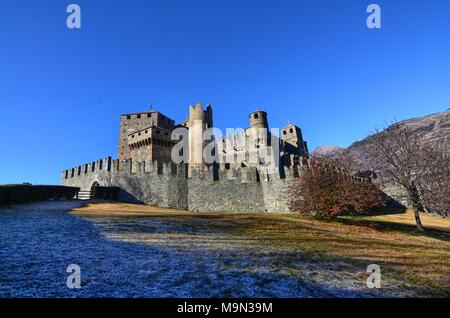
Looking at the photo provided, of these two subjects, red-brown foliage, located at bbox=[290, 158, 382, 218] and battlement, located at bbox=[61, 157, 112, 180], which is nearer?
red-brown foliage, located at bbox=[290, 158, 382, 218]

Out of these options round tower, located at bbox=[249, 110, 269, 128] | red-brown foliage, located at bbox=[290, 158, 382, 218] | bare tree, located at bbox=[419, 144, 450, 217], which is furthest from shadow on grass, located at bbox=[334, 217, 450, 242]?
round tower, located at bbox=[249, 110, 269, 128]

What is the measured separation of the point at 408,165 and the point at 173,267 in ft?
74.7

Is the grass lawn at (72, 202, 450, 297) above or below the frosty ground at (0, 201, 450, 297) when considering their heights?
below

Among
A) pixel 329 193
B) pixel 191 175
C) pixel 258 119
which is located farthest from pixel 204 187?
pixel 258 119

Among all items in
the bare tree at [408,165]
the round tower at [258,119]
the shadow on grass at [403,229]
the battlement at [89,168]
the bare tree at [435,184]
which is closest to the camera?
the shadow on grass at [403,229]

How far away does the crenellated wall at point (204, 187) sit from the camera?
28.1 meters

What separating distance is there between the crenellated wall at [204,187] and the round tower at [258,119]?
29132mm

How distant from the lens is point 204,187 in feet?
97.8

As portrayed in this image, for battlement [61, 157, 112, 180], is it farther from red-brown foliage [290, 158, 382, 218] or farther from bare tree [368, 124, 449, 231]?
bare tree [368, 124, 449, 231]

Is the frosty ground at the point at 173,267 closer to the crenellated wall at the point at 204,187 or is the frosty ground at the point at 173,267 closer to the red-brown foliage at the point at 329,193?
the red-brown foliage at the point at 329,193

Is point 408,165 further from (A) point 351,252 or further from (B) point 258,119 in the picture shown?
(B) point 258,119

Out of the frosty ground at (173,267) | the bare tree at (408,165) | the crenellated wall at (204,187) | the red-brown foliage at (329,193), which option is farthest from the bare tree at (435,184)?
the frosty ground at (173,267)

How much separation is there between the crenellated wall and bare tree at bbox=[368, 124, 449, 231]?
25.3 ft

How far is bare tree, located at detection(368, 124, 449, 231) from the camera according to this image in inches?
898
